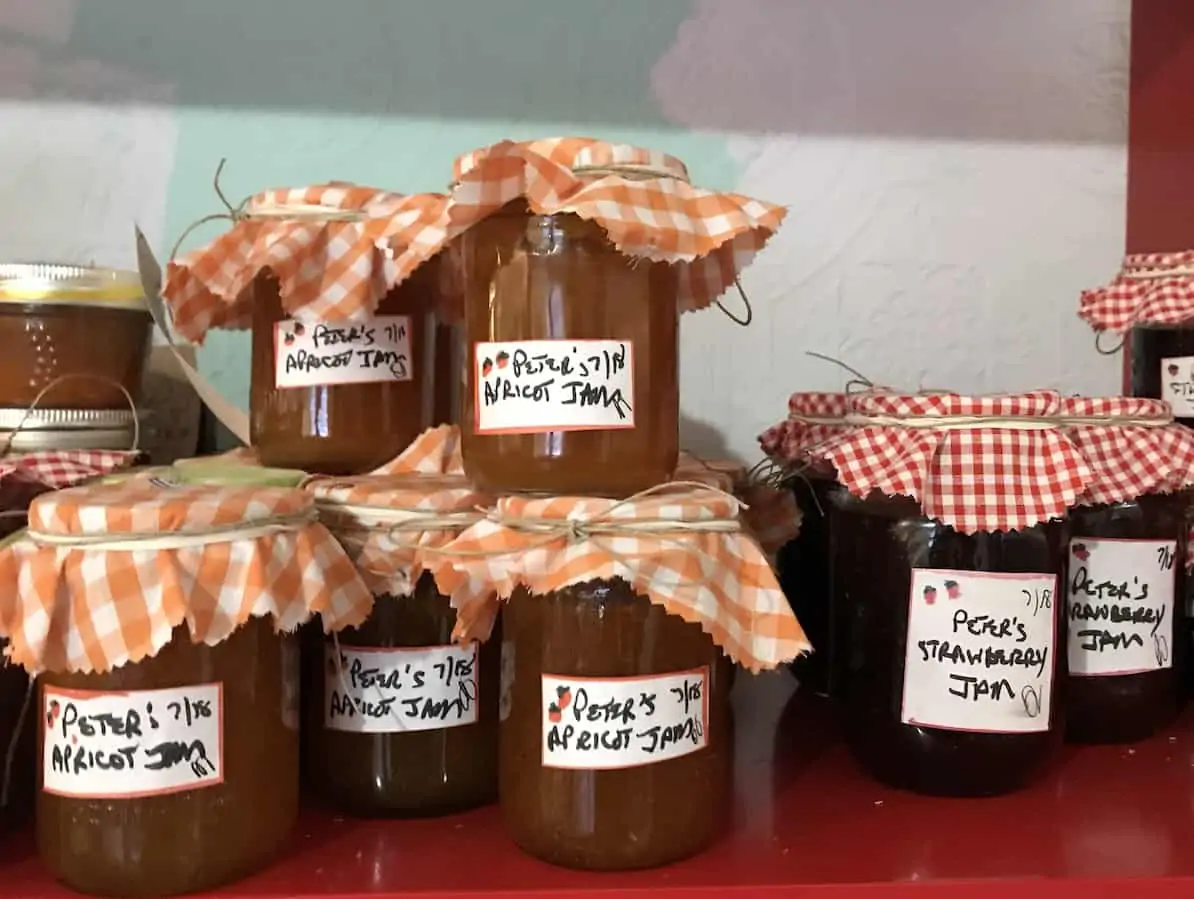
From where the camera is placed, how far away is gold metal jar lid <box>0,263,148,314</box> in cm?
79

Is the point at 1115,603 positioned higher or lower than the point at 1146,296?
lower

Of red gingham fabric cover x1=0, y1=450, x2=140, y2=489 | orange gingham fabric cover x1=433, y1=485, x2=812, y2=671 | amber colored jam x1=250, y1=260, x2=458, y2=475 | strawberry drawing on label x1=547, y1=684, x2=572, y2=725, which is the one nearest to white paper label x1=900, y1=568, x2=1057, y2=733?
orange gingham fabric cover x1=433, y1=485, x2=812, y2=671

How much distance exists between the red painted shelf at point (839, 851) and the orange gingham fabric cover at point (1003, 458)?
18cm

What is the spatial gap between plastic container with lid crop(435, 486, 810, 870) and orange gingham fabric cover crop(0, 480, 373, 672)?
11cm

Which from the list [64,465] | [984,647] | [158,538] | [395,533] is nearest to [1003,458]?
[984,647]

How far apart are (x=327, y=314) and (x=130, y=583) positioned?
0.74ft

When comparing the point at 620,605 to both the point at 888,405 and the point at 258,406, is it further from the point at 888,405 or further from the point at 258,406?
the point at 258,406

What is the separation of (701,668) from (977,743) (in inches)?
7.7

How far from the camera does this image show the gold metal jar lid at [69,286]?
79 centimetres

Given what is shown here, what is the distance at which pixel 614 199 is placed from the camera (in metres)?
0.58

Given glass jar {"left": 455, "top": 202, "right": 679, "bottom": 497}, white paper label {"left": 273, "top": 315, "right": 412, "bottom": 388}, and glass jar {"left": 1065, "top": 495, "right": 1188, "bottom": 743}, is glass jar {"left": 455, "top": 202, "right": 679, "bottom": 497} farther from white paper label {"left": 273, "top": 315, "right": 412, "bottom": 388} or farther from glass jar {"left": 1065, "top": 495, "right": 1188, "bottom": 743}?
glass jar {"left": 1065, "top": 495, "right": 1188, "bottom": 743}

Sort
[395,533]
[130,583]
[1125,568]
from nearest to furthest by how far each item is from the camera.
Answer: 1. [130,583]
2. [395,533]
3. [1125,568]

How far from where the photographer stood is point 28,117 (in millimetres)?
1012

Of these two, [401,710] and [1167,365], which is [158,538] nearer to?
[401,710]
